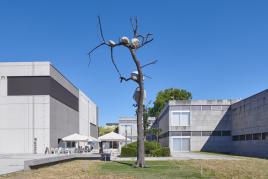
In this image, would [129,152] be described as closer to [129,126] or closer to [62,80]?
[62,80]

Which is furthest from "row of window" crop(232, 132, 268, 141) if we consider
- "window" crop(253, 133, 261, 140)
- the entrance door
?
the entrance door

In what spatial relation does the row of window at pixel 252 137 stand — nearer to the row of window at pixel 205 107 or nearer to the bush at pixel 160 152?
the row of window at pixel 205 107

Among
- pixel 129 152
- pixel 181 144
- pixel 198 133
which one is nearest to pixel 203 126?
pixel 198 133

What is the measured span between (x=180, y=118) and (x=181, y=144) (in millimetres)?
3378

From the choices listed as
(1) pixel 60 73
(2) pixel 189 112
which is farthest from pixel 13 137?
(2) pixel 189 112

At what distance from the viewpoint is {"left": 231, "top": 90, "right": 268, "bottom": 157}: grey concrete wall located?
38188 millimetres

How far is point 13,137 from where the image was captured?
49750 mm

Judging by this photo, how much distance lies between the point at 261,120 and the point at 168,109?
18.5 meters

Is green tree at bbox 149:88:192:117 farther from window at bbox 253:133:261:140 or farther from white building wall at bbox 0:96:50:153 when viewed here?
window at bbox 253:133:261:140

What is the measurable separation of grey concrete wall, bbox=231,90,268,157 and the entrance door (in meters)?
6.09

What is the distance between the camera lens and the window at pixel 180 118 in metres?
54.6

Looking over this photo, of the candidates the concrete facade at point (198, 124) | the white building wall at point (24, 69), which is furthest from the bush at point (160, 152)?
the white building wall at point (24, 69)

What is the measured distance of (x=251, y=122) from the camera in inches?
1674

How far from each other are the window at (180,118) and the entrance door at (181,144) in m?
2.09
